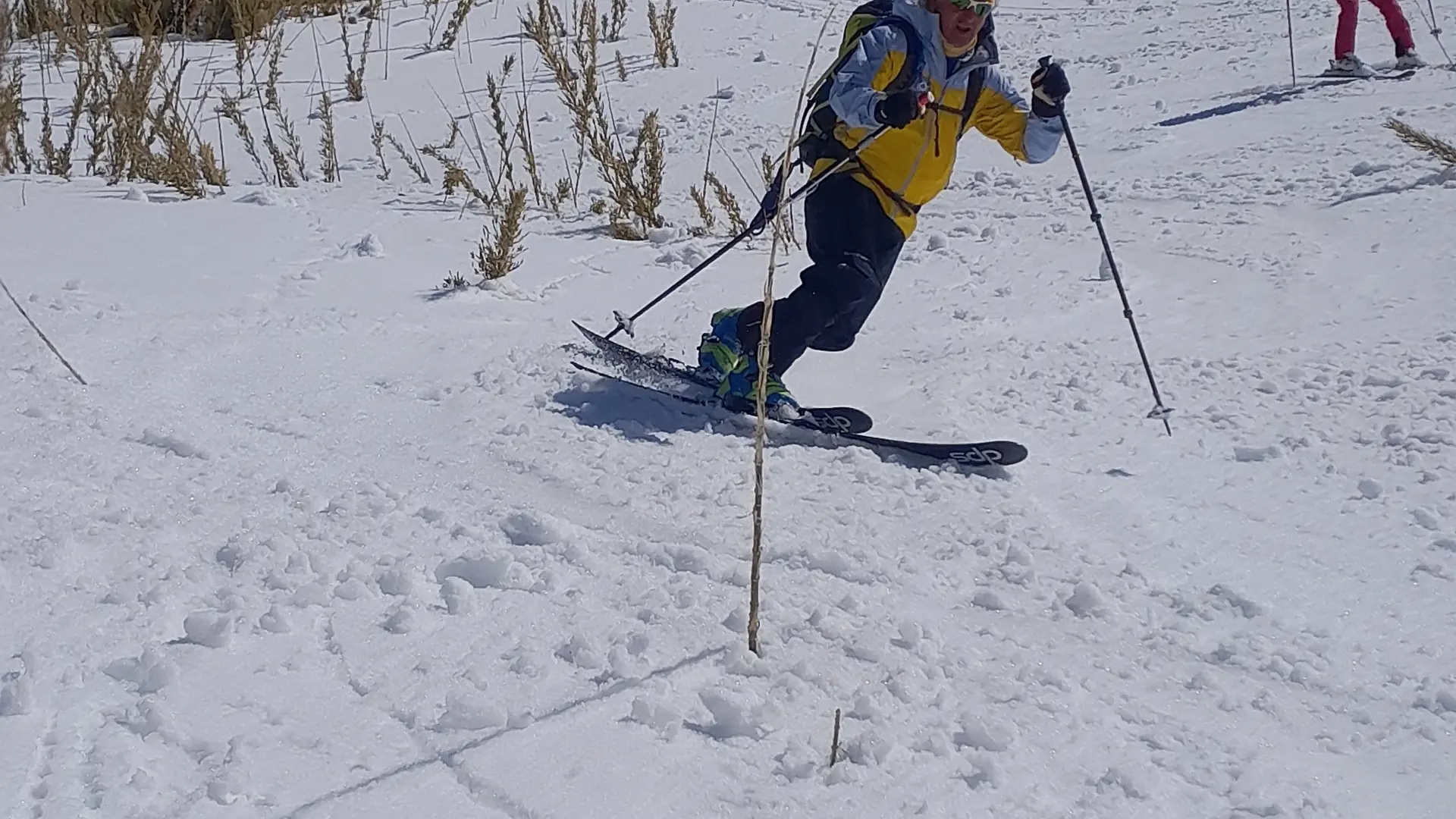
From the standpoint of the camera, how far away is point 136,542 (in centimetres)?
231

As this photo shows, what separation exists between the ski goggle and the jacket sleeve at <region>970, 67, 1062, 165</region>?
285 mm

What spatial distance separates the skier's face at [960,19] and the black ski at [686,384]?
0.96 meters

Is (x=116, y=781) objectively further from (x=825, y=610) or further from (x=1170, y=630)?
(x=1170, y=630)

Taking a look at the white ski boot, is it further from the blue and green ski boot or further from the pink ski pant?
the blue and green ski boot

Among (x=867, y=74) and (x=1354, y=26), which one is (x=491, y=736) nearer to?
(x=867, y=74)

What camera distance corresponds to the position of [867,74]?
3033mm

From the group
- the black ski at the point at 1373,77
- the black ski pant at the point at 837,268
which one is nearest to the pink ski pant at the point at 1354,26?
the black ski at the point at 1373,77

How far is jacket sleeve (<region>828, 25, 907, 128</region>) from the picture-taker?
298 cm

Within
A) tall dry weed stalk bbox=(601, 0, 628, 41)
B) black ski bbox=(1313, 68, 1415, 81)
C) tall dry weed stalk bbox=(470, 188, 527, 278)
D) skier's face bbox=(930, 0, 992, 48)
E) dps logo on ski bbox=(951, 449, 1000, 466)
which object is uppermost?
tall dry weed stalk bbox=(601, 0, 628, 41)

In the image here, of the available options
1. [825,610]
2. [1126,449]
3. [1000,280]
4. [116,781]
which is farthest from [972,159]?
[116,781]

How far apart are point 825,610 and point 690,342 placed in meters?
1.87

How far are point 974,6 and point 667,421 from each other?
4.17ft

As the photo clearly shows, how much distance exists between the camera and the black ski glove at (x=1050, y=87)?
10.6 feet

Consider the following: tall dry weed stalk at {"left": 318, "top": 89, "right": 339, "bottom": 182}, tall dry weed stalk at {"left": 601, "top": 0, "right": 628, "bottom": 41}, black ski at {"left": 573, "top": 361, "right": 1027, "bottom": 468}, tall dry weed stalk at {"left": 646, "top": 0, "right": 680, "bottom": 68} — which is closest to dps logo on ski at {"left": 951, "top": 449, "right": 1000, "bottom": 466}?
black ski at {"left": 573, "top": 361, "right": 1027, "bottom": 468}
